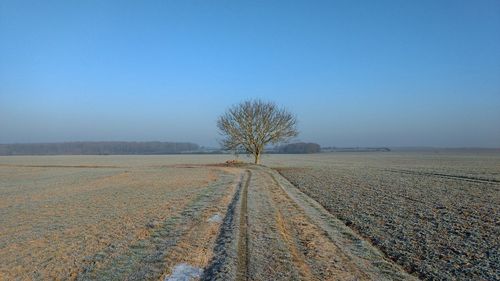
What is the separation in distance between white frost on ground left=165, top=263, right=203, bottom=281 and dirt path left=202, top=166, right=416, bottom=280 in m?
0.21

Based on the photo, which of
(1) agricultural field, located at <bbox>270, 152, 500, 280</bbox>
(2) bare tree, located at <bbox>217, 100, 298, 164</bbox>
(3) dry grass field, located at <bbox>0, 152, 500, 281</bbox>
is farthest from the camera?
(2) bare tree, located at <bbox>217, 100, 298, 164</bbox>

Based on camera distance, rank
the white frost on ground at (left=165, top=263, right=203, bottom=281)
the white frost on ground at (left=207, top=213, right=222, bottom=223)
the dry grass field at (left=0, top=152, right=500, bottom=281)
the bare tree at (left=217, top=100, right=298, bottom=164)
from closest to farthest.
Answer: the white frost on ground at (left=165, top=263, right=203, bottom=281), the dry grass field at (left=0, top=152, right=500, bottom=281), the white frost on ground at (left=207, top=213, right=222, bottom=223), the bare tree at (left=217, top=100, right=298, bottom=164)

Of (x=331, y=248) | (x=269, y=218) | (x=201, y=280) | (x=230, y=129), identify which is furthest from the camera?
(x=230, y=129)

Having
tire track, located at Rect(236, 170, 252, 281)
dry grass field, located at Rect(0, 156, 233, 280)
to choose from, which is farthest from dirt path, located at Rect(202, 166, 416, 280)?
dry grass field, located at Rect(0, 156, 233, 280)

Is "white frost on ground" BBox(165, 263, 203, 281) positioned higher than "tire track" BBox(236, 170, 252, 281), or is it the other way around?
"tire track" BBox(236, 170, 252, 281)

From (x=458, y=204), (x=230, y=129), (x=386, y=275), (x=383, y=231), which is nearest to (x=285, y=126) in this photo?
(x=230, y=129)

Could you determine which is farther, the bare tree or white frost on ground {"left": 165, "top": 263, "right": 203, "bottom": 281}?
the bare tree

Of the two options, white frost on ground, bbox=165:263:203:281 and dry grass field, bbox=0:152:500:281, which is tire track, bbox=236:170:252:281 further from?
white frost on ground, bbox=165:263:203:281

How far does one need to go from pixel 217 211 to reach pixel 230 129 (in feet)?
144

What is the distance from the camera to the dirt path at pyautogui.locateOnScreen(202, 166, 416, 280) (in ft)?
25.4

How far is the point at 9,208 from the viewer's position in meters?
18.8

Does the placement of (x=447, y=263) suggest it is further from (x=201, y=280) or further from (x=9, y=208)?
(x=9, y=208)

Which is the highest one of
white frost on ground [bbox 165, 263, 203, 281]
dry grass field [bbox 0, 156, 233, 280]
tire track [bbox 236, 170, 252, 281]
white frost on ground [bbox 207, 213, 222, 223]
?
tire track [bbox 236, 170, 252, 281]

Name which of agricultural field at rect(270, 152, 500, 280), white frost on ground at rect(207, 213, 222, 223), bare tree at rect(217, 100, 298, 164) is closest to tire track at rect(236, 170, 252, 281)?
white frost on ground at rect(207, 213, 222, 223)
